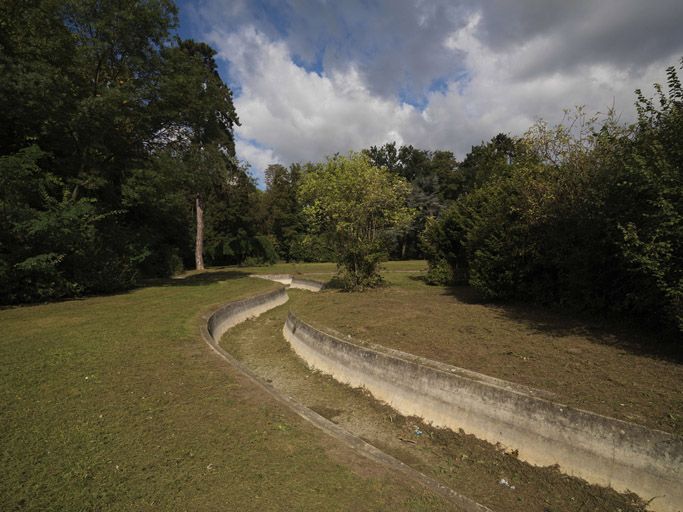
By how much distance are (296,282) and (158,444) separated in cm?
2125

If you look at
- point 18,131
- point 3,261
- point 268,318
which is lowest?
point 268,318

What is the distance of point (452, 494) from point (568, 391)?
2.97 m

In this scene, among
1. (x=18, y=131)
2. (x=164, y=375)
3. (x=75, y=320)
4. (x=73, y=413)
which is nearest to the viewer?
(x=73, y=413)

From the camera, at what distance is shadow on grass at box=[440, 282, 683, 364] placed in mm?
7200

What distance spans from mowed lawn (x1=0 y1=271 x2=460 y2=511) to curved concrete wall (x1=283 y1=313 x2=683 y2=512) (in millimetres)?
2402

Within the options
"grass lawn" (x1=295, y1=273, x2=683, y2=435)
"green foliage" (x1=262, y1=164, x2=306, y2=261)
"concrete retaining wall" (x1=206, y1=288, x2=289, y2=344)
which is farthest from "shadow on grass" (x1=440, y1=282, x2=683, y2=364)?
"green foliage" (x1=262, y1=164, x2=306, y2=261)

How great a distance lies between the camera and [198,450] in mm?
4199

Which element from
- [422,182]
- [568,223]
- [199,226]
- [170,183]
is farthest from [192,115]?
[422,182]

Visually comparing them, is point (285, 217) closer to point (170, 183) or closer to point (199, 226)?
point (199, 226)

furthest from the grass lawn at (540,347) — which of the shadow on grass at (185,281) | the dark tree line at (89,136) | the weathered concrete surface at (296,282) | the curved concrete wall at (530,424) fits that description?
the shadow on grass at (185,281)

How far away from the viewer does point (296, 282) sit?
83.6ft

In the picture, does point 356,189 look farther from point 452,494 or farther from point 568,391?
point 452,494

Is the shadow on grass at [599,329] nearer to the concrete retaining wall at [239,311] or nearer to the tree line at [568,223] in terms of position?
the tree line at [568,223]

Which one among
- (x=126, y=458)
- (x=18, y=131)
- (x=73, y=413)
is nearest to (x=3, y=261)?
(x=18, y=131)
